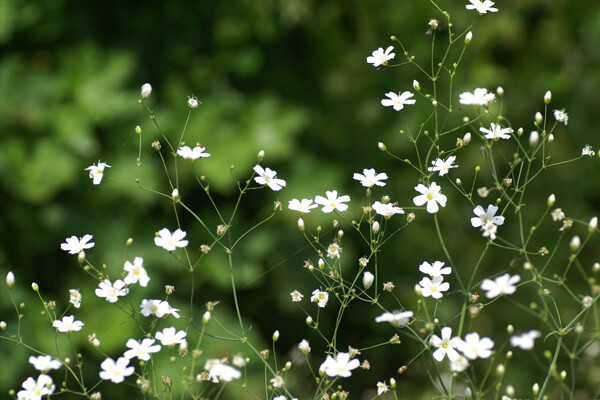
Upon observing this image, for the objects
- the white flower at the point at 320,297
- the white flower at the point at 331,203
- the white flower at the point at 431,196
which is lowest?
the white flower at the point at 320,297

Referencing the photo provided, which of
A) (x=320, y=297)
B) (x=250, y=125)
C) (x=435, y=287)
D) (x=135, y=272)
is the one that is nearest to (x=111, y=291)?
(x=135, y=272)

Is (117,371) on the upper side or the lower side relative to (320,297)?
lower

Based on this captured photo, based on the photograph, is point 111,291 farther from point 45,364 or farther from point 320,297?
point 320,297

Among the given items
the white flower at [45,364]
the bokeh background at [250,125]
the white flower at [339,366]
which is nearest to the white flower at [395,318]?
the white flower at [339,366]

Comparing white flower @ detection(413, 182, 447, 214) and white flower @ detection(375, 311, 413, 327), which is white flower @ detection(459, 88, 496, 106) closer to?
white flower @ detection(413, 182, 447, 214)

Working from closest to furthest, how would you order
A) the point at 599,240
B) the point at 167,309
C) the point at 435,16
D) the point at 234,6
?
the point at 167,309 < the point at 234,6 < the point at 435,16 < the point at 599,240

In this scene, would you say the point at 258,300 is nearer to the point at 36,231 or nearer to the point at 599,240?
the point at 36,231

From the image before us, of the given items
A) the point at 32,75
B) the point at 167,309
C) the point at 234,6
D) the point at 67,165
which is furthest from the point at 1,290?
the point at 167,309

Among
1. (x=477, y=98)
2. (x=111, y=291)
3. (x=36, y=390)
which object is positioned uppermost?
(x=477, y=98)

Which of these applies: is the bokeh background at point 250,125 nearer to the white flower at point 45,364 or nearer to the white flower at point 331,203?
Answer: the white flower at point 331,203
